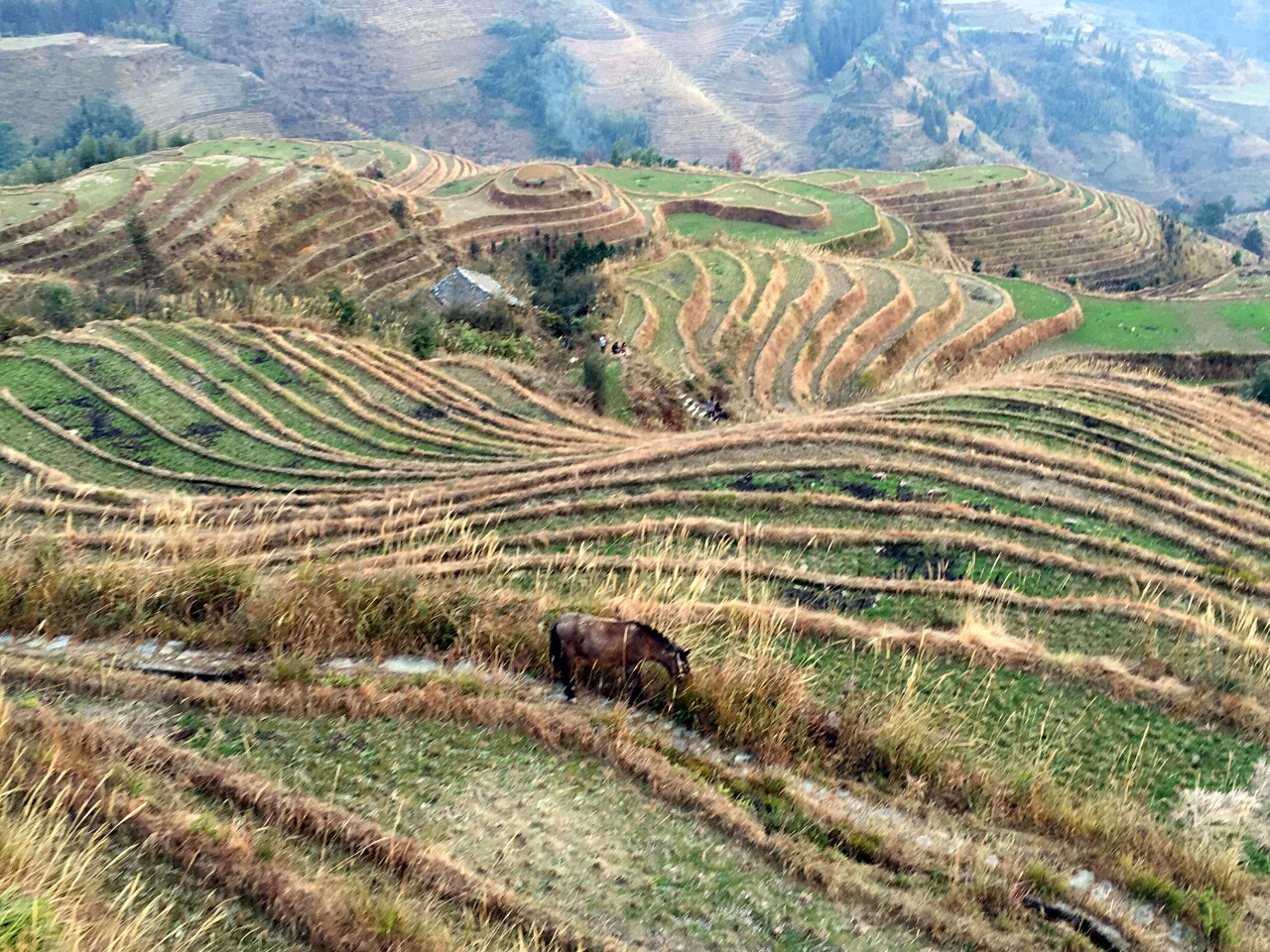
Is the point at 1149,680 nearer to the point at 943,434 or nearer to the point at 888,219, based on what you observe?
the point at 943,434

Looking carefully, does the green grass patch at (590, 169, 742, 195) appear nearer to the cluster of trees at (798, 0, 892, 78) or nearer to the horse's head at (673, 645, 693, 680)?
the horse's head at (673, 645, 693, 680)

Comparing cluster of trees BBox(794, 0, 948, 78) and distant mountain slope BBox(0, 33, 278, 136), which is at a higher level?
cluster of trees BBox(794, 0, 948, 78)

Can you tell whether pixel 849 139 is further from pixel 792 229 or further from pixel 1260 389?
pixel 1260 389

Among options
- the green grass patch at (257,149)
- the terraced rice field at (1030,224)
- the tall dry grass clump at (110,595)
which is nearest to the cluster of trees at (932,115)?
the terraced rice field at (1030,224)

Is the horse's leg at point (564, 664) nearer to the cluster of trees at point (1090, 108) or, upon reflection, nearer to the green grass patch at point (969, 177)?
the green grass patch at point (969, 177)

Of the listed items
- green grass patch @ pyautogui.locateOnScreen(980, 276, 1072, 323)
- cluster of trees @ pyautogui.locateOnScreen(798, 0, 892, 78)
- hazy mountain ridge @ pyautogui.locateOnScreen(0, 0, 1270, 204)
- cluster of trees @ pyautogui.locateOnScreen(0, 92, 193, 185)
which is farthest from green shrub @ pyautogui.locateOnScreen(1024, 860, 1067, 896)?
cluster of trees @ pyautogui.locateOnScreen(798, 0, 892, 78)

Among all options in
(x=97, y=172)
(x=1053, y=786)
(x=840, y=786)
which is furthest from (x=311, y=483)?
(x=97, y=172)
